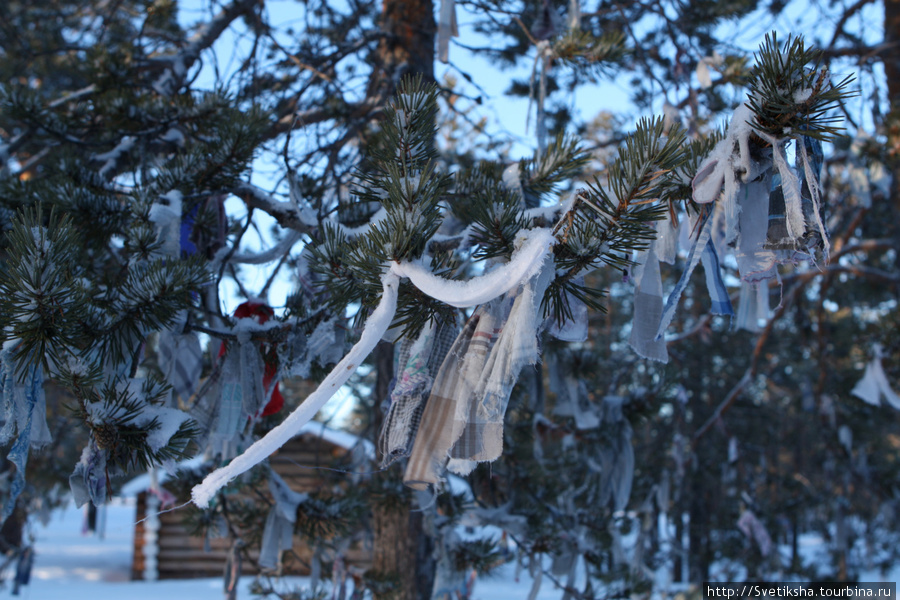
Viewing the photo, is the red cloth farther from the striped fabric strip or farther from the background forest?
the striped fabric strip

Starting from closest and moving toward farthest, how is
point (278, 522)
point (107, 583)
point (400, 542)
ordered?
point (278, 522), point (400, 542), point (107, 583)

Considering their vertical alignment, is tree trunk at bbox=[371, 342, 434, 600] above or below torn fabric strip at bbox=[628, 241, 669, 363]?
below

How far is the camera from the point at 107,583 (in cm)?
1171

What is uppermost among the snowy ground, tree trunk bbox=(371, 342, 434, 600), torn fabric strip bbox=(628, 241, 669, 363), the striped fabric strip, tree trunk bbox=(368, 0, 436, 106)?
tree trunk bbox=(368, 0, 436, 106)

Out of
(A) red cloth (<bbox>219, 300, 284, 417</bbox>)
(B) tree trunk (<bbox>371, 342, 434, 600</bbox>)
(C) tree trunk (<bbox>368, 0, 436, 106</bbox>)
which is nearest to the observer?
(A) red cloth (<bbox>219, 300, 284, 417</bbox>)

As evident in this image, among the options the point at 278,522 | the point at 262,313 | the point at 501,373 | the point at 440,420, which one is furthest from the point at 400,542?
the point at 501,373

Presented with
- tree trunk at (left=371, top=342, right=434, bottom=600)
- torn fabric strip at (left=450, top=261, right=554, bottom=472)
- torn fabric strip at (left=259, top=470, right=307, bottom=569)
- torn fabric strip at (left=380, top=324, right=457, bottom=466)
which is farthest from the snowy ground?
torn fabric strip at (left=450, top=261, right=554, bottom=472)

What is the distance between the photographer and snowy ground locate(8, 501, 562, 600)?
965 cm

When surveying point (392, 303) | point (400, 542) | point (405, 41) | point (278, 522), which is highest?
point (405, 41)

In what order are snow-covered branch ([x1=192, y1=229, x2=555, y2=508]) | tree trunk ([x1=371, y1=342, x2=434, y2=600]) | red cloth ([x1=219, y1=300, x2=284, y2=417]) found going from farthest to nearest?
tree trunk ([x1=371, y1=342, x2=434, y2=600])
red cloth ([x1=219, y1=300, x2=284, y2=417])
snow-covered branch ([x1=192, y1=229, x2=555, y2=508])

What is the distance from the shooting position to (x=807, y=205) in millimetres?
1394

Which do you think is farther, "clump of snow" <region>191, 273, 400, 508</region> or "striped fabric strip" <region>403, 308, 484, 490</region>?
"striped fabric strip" <region>403, 308, 484, 490</region>

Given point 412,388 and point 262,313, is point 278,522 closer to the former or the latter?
point 262,313

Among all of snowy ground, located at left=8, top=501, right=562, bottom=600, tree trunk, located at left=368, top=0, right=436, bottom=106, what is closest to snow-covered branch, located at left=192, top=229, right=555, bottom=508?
tree trunk, located at left=368, top=0, right=436, bottom=106
